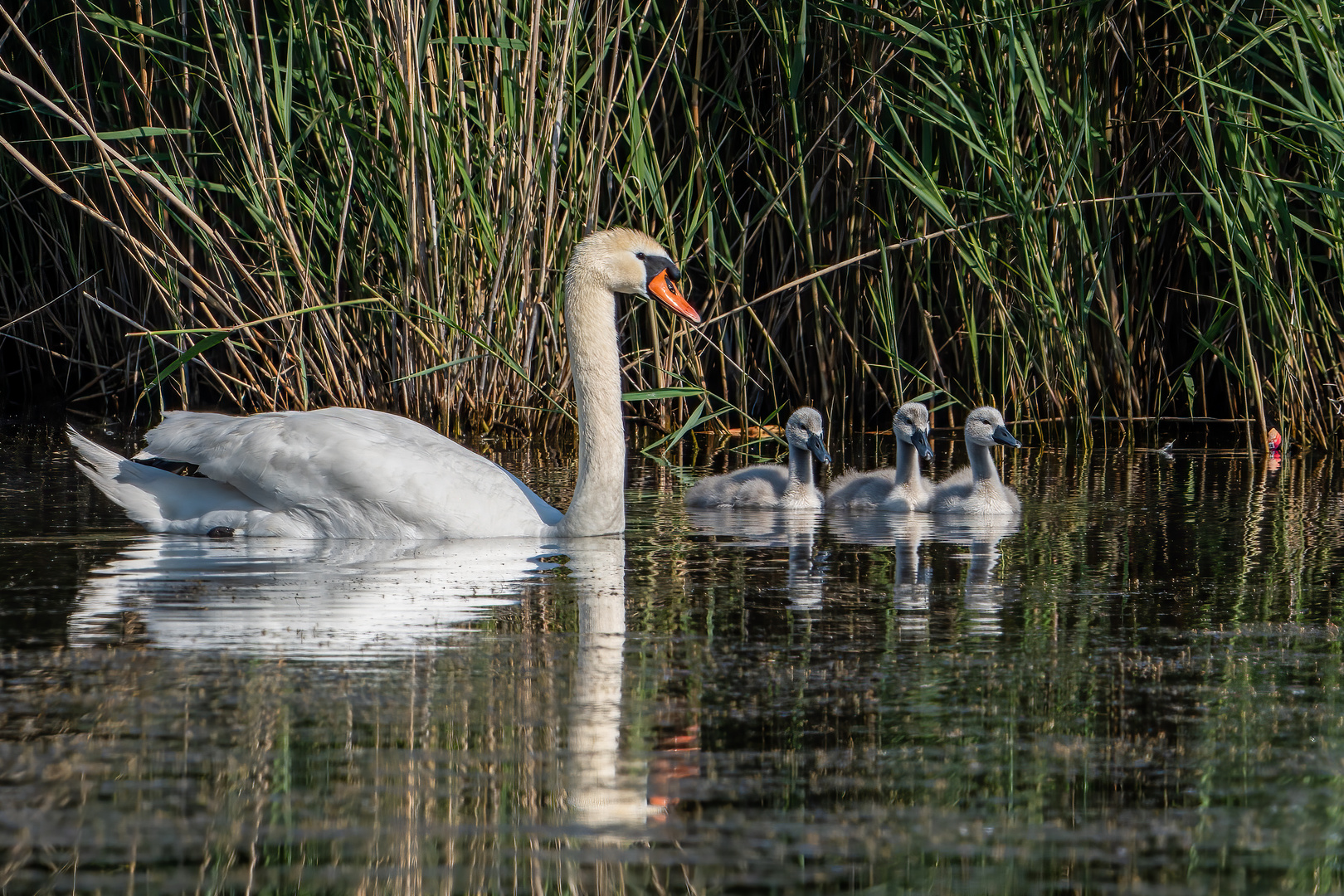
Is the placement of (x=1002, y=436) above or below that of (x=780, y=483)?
above

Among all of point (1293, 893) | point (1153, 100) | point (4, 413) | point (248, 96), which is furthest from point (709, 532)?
point (4, 413)

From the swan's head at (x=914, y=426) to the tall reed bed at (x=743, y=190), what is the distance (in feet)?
1.82

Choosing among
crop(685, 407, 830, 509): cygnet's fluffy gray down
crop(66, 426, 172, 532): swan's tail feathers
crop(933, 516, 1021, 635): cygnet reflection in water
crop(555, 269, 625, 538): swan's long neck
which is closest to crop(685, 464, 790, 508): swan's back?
crop(685, 407, 830, 509): cygnet's fluffy gray down

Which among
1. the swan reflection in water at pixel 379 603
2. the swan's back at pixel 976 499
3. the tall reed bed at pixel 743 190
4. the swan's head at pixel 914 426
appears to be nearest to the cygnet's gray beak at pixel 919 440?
the swan's head at pixel 914 426

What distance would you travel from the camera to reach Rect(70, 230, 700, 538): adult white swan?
19.7 feet

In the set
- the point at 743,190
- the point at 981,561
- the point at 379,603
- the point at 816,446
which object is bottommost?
the point at 379,603

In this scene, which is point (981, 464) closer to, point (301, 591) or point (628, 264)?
point (628, 264)

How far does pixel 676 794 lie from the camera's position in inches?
119

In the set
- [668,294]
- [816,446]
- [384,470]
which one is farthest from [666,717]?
[816,446]

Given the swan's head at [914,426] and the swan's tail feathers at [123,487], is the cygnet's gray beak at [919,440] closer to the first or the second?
the swan's head at [914,426]

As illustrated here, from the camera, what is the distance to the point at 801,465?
24.7 ft

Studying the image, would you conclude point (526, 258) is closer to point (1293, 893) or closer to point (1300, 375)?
point (1300, 375)

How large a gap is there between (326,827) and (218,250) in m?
6.44

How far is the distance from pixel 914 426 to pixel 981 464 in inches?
16.5
